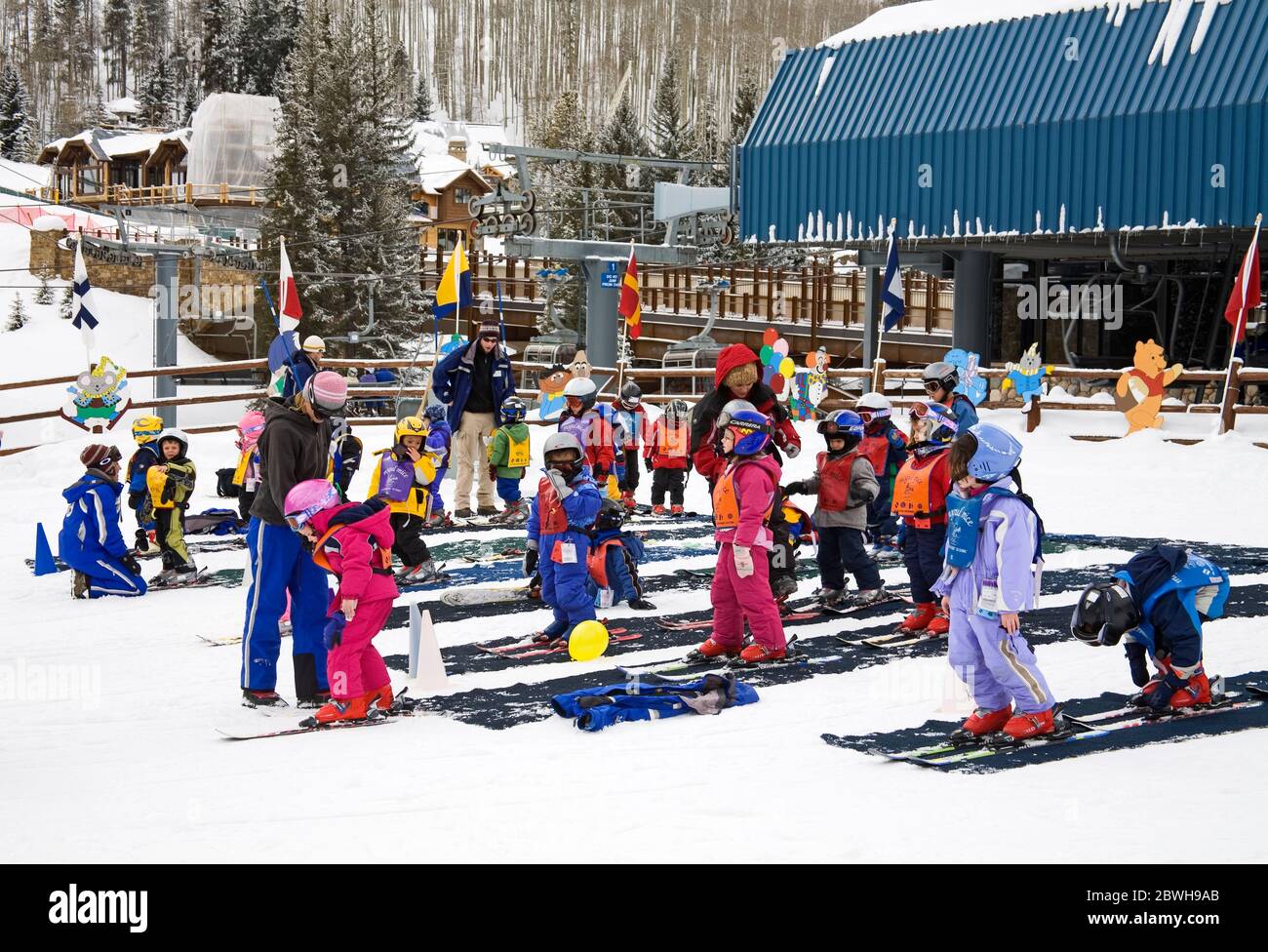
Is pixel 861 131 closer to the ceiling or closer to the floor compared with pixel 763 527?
closer to the ceiling

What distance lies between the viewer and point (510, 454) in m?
14.4

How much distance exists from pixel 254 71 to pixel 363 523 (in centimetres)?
8590

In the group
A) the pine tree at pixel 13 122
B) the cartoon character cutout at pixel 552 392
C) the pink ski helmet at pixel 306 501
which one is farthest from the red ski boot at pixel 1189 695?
the pine tree at pixel 13 122

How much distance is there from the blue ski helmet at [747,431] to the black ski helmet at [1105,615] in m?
2.34

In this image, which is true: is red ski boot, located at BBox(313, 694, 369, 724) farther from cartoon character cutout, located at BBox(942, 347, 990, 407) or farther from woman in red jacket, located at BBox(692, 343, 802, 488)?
cartoon character cutout, located at BBox(942, 347, 990, 407)

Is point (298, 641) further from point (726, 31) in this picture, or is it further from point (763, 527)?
point (726, 31)

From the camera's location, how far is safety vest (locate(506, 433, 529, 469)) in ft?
46.9

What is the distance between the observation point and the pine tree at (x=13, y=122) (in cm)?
8738

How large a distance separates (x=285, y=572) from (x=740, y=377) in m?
3.29

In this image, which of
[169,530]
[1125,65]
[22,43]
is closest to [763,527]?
[169,530]

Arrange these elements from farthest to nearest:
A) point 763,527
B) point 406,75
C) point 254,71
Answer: point 406,75
point 254,71
point 763,527

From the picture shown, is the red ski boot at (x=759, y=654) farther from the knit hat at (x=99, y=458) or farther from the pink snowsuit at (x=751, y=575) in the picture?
the knit hat at (x=99, y=458)

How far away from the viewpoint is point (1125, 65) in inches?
891

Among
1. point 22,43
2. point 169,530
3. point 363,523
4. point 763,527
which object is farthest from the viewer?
point 22,43
